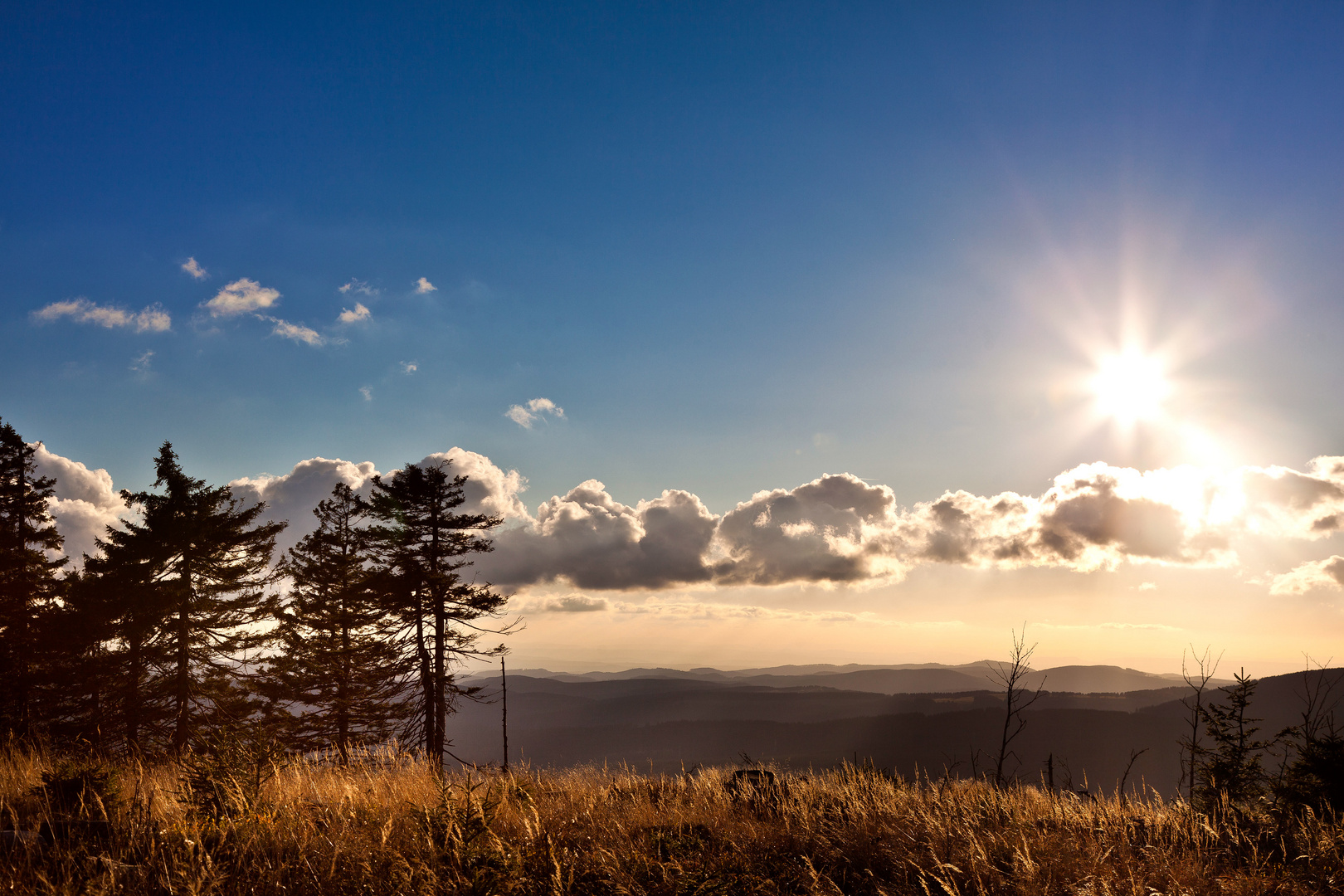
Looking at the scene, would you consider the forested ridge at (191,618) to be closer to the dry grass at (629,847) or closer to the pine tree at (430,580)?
the pine tree at (430,580)

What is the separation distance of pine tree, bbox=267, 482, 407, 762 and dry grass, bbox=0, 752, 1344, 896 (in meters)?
19.2

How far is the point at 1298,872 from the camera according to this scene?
5375 mm

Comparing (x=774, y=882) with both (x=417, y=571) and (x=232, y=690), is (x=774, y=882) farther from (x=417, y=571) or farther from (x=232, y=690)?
(x=232, y=690)

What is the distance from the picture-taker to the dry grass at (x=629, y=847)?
16.1 feet

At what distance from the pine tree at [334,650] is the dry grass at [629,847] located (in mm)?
19173

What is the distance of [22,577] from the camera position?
86.5 ft

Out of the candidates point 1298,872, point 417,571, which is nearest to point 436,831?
point 1298,872

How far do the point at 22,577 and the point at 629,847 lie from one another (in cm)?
3261

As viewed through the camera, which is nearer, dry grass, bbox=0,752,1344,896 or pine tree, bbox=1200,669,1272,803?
dry grass, bbox=0,752,1344,896

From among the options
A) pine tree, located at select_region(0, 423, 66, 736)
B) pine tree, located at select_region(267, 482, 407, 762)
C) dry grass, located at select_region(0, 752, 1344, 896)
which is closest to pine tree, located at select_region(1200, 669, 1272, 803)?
dry grass, located at select_region(0, 752, 1344, 896)

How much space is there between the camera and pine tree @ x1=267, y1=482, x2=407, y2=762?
26.7 meters

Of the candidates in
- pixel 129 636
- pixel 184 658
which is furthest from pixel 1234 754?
pixel 129 636

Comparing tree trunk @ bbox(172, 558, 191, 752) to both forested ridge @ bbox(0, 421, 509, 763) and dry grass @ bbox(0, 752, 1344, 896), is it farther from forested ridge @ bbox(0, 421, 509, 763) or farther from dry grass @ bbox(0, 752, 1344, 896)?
dry grass @ bbox(0, 752, 1344, 896)

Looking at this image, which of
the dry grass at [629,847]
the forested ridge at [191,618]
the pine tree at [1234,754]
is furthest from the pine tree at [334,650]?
the pine tree at [1234,754]
